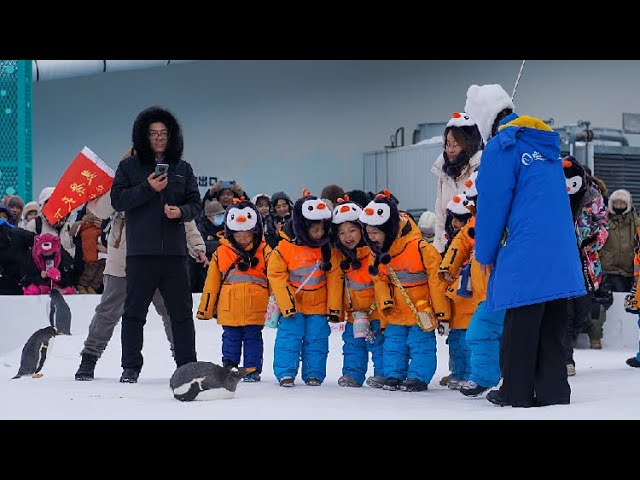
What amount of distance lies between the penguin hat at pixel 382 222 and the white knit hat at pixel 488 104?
3.70 ft

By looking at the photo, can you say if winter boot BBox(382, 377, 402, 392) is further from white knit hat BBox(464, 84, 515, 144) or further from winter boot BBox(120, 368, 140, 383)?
white knit hat BBox(464, 84, 515, 144)

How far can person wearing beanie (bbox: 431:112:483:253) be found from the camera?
25.1ft

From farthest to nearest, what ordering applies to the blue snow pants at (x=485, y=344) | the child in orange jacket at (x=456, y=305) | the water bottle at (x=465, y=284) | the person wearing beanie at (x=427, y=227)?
1. the person wearing beanie at (x=427, y=227)
2. the child in orange jacket at (x=456, y=305)
3. the water bottle at (x=465, y=284)
4. the blue snow pants at (x=485, y=344)

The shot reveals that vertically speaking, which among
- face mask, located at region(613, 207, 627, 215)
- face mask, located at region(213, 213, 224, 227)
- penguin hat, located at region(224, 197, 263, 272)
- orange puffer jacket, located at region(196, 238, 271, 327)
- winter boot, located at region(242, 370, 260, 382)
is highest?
face mask, located at region(613, 207, 627, 215)

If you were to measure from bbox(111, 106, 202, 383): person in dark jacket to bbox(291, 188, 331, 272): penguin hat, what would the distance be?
688 mm

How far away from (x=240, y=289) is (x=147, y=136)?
47.9 inches

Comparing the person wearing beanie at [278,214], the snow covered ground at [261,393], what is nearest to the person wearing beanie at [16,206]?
the snow covered ground at [261,393]

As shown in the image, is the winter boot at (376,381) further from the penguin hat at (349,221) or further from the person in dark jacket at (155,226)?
the person in dark jacket at (155,226)

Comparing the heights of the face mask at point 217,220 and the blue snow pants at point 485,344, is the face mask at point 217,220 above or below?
above

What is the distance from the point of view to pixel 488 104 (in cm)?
625

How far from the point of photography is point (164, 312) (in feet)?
25.1

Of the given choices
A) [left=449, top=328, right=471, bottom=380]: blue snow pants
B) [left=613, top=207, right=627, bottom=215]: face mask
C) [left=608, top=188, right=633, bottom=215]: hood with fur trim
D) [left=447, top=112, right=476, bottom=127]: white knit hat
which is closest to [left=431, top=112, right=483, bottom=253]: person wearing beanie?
[left=447, top=112, right=476, bottom=127]: white knit hat

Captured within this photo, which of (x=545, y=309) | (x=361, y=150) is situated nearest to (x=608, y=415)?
(x=545, y=309)

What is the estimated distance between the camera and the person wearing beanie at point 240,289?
7840 mm
